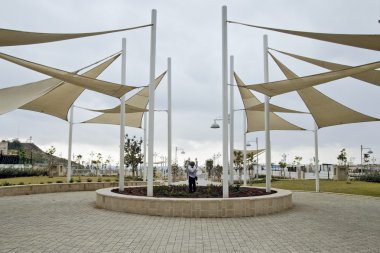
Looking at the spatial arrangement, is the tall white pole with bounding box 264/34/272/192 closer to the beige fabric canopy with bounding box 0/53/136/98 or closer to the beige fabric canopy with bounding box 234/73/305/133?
the beige fabric canopy with bounding box 0/53/136/98

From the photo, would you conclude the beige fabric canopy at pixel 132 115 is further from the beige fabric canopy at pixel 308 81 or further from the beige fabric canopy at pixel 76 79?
the beige fabric canopy at pixel 308 81

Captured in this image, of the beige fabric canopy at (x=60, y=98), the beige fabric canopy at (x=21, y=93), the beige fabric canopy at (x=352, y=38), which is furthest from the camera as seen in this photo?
the beige fabric canopy at (x=60, y=98)

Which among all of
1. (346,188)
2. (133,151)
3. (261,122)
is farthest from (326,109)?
(133,151)

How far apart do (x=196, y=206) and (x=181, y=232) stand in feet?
6.70

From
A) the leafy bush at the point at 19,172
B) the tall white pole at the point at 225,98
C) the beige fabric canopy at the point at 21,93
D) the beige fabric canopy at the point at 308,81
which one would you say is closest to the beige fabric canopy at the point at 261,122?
the beige fabric canopy at the point at 308,81

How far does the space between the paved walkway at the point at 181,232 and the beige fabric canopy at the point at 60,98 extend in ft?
17.8

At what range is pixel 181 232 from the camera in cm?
747

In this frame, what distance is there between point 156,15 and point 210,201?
20.3 ft

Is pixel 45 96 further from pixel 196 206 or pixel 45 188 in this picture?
pixel 196 206

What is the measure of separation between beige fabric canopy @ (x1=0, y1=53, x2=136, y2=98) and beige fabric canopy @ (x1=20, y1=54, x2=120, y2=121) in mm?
2434

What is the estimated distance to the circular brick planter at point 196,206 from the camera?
9484 mm

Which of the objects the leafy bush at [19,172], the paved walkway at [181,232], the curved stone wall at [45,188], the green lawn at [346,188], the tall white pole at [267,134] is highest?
the tall white pole at [267,134]

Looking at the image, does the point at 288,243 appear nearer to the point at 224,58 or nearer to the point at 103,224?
the point at 103,224

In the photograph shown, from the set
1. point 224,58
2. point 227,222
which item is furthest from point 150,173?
point 224,58
